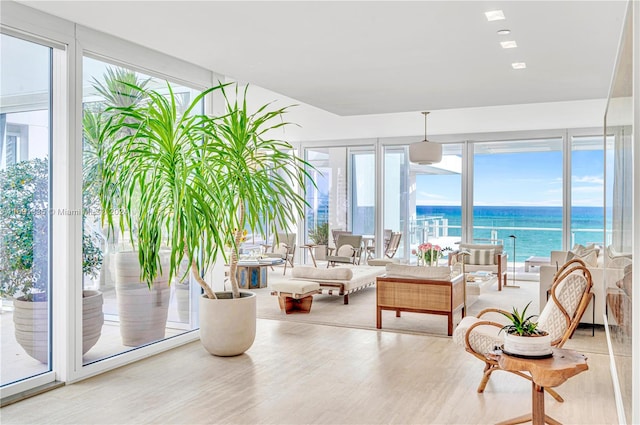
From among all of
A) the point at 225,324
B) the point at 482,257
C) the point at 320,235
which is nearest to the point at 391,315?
the point at 225,324

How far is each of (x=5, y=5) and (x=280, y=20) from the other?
1.83 metres

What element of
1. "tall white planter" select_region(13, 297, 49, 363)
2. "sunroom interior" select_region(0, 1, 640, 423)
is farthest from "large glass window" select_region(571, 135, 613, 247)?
"tall white planter" select_region(13, 297, 49, 363)

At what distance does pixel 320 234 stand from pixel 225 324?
24.8 ft

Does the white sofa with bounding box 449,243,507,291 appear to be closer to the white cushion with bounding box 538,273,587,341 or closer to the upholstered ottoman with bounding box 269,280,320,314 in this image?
the upholstered ottoman with bounding box 269,280,320,314

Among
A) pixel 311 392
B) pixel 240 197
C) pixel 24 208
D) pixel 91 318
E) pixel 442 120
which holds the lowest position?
pixel 311 392

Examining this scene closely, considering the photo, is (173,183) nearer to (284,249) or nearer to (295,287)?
(295,287)

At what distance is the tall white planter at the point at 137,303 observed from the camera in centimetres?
480

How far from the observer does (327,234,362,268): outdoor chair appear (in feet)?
33.4

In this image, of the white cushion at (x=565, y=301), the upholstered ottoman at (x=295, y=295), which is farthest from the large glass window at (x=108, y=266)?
the white cushion at (x=565, y=301)

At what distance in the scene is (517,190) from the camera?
1129 centimetres

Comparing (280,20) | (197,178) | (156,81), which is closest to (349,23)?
(280,20)

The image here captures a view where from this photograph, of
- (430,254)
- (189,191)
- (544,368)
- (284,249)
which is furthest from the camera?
(284,249)

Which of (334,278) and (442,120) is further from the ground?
(442,120)

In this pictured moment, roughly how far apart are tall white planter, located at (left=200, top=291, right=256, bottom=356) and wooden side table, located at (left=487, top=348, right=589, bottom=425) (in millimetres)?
2420
